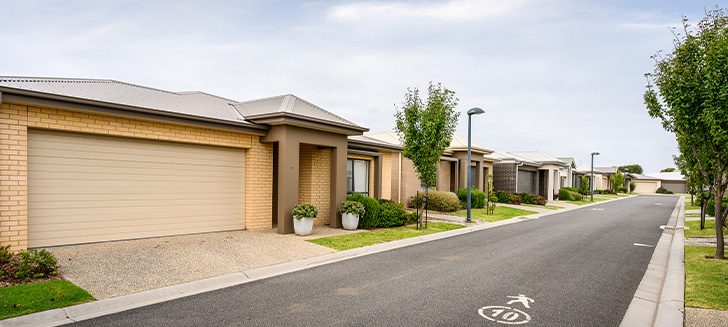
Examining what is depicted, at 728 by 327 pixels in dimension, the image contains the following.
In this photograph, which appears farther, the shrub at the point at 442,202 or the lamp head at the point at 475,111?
the shrub at the point at 442,202

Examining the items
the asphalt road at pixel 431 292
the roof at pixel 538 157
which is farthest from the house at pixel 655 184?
the asphalt road at pixel 431 292

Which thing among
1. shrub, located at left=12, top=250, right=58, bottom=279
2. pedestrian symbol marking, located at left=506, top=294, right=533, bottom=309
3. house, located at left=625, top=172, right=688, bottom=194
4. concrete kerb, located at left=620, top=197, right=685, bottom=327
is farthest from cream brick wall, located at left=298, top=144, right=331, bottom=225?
house, located at left=625, top=172, right=688, bottom=194

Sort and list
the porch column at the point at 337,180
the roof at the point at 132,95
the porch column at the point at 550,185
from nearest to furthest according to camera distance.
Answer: the roof at the point at 132,95, the porch column at the point at 337,180, the porch column at the point at 550,185

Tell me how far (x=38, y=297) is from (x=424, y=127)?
12.4 m

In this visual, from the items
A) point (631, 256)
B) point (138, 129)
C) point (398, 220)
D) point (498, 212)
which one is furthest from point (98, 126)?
point (498, 212)

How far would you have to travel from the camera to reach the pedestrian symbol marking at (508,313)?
5.75 meters

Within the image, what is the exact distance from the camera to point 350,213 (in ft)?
47.2

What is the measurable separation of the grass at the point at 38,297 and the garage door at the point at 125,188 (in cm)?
331

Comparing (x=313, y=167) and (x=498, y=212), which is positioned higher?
(x=313, y=167)

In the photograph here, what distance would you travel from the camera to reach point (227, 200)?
13.0 m

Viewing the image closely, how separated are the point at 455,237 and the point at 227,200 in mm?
7460

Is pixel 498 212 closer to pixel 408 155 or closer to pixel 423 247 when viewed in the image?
pixel 408 155

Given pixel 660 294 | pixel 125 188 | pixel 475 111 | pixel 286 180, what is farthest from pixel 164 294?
pixel 475 111

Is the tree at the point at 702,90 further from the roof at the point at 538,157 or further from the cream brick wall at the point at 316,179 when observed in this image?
the roof at the point at 538,157
